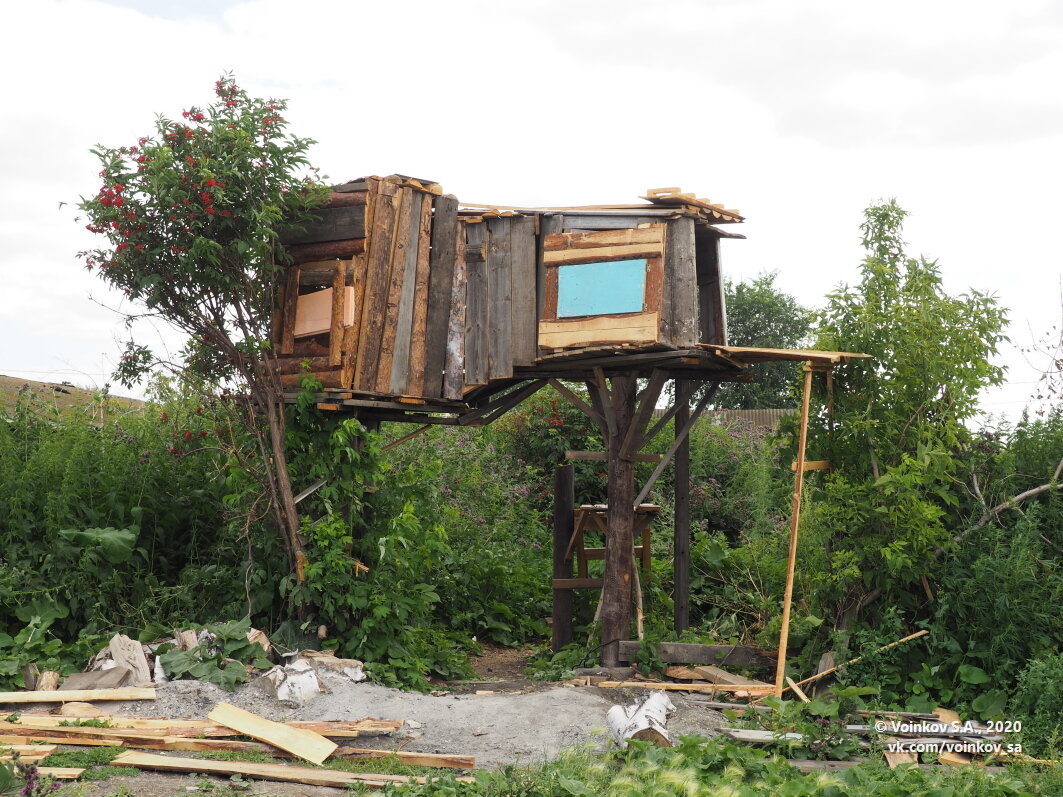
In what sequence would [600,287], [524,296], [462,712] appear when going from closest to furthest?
1. [462,712]
2. [600,287]
3. [524,296]

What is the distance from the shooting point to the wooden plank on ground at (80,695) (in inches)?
311

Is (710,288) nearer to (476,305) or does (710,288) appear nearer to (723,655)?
(476,305)

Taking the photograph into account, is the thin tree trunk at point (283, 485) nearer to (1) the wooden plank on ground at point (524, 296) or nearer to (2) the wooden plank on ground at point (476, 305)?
(2) the wooden plank on ground at point (476, 305)

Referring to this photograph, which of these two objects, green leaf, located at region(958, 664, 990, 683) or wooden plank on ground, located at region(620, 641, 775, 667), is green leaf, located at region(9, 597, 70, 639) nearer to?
wooden plank on ground, located at region(620, 641, 775, 667)

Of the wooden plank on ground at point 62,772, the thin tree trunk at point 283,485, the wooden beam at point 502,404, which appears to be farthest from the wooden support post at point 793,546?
the wooden plank on ground at point 62,772

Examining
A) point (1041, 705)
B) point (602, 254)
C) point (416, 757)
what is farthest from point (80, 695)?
point (1041, 705)

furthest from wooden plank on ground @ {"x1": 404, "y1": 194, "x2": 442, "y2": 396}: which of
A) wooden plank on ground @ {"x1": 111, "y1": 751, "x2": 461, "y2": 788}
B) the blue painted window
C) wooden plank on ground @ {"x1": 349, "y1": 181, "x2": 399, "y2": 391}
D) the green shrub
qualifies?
the green shrub

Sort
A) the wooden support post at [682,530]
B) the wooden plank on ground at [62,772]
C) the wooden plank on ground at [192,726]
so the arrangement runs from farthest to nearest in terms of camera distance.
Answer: the wooden support post at [682,530] → the wooden plank on ground at [192,726] → the wooden plank on ground at [62,772]

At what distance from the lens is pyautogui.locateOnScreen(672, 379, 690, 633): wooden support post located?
11.3 meters

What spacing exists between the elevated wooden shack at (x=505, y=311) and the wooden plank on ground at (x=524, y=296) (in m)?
0.02

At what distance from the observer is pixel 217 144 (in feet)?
30.5

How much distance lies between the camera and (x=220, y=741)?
7.09 metres

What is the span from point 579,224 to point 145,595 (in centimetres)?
588

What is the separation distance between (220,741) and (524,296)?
5286mm
